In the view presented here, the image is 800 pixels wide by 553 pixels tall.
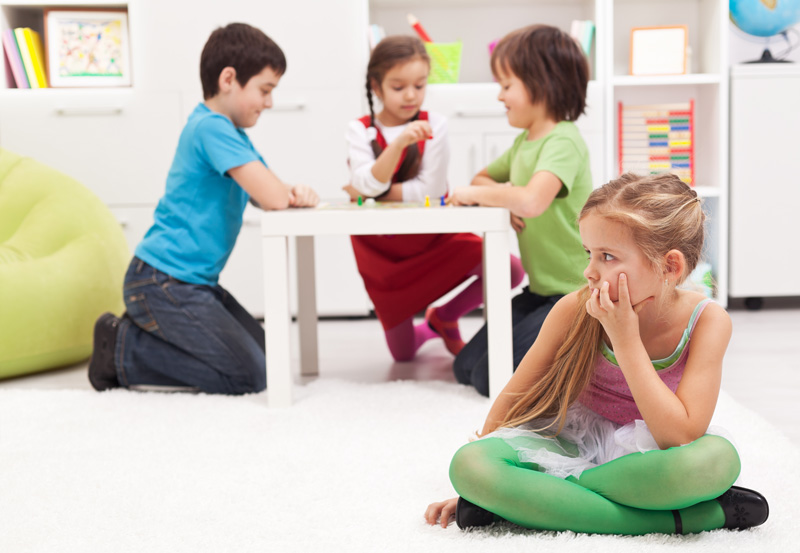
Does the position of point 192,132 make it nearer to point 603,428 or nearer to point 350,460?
point 350,460

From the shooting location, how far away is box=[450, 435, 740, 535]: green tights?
2.84 ft

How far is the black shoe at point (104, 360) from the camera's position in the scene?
5.81ft

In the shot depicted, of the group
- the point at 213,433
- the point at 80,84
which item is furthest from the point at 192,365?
the point at 80,84

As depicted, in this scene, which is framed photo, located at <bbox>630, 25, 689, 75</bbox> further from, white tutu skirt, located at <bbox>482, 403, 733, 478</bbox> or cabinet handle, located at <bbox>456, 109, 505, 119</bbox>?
white tutu skirt, located at <bbox>482, 403, 733, 478</bbox>

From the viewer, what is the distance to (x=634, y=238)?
2.96ft

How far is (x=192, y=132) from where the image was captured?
5.71 feet

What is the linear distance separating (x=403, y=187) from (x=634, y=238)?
1.09m

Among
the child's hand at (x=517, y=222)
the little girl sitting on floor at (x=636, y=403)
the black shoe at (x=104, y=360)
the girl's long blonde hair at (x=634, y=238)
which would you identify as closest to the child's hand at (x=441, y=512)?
the little girl sitting on floor at (x=636, y=403)

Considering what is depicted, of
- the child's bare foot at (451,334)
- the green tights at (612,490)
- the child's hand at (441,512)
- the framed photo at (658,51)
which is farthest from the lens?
the framed photo at (658,51)

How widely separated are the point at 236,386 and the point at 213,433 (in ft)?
1.06

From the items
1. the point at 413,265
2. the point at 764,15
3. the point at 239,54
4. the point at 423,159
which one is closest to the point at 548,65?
the point at 423,159

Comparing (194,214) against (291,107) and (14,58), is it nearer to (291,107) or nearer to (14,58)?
(291,107)

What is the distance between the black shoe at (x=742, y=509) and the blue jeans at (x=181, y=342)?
107 centimetres

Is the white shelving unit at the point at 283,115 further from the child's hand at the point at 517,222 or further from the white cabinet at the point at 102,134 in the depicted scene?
the child's hand at the point at 517,222
